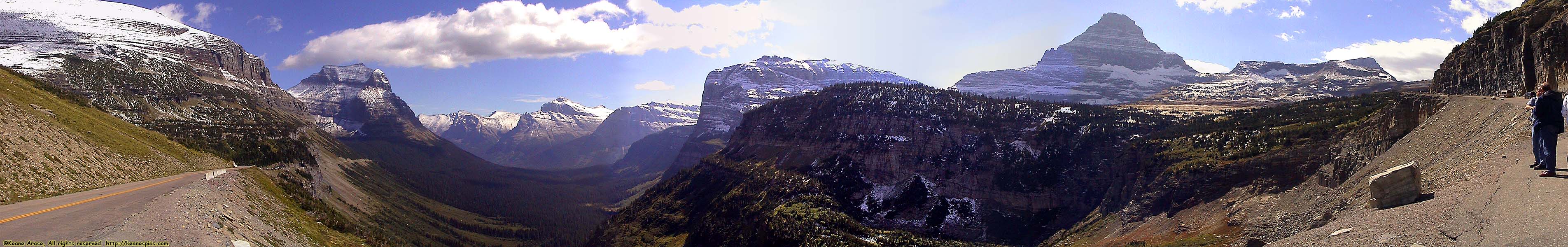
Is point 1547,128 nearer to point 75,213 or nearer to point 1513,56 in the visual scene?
point 1513,56

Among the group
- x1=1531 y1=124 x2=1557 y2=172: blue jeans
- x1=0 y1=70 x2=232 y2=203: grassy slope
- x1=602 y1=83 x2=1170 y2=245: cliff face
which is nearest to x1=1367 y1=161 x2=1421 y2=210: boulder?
x1=1531 y1=124 x2=1557 y2=172: blue jeans

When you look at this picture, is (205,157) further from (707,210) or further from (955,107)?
(955,107)

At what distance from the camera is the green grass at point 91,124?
268 ft

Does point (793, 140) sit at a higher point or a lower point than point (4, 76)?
lower

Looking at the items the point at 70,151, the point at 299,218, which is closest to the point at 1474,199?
the point at 299,218

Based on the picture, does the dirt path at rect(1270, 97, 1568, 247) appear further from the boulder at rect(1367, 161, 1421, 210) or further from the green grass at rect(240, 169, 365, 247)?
the green grass at rect(240, 169, 365, 247)

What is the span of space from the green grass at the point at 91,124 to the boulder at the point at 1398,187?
389ft

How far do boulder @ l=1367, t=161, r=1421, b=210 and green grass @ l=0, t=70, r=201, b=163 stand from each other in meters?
118

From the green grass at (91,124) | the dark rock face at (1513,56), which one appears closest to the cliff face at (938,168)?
the dark rock face at (1513,56)

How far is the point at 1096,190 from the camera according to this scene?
12219 centimetres

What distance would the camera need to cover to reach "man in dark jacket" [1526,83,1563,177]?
904 inches

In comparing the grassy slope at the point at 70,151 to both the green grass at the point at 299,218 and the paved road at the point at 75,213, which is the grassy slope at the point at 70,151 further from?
the green grass at the point at 299,218

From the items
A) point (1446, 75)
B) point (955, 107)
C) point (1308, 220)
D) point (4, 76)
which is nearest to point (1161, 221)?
point (1446, 75)

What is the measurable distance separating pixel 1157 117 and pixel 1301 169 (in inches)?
4332
